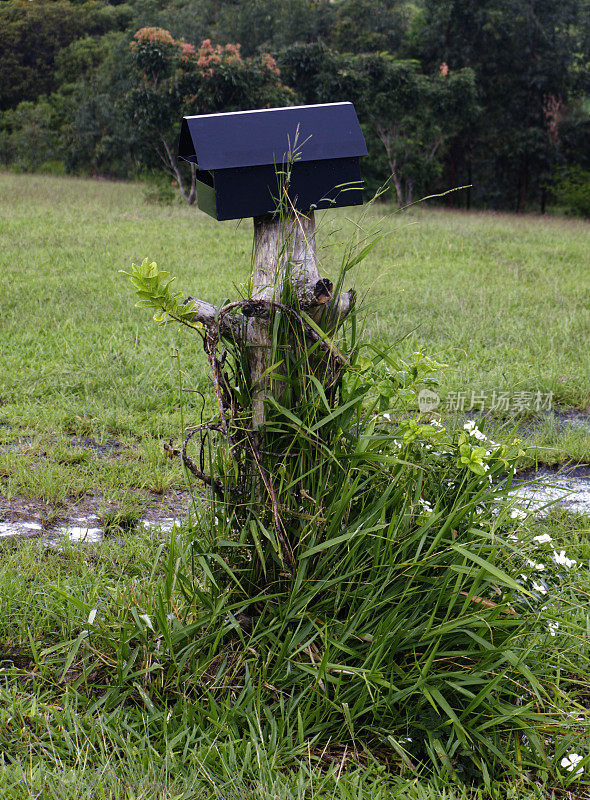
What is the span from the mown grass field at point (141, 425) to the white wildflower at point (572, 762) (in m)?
0.03

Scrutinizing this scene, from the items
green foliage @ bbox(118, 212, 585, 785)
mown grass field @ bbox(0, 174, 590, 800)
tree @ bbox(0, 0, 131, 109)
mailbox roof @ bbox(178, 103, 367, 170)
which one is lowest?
mown grass field @ bbox(0, 174, 590, 800)

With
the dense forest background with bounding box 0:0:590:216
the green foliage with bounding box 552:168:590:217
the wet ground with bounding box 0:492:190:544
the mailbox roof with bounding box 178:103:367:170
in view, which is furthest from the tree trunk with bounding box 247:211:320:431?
the green foliage with bounding box 552:168:590:217

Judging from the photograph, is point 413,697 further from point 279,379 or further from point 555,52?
point 555,52

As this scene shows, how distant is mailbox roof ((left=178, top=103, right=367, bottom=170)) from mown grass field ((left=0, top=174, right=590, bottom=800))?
8.5 inches

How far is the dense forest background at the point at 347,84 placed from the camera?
16.2 metres

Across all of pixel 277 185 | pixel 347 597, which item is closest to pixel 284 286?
pixel 277 185

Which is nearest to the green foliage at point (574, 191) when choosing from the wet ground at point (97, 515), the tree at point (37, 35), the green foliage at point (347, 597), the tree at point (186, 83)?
the tree at point (186, 83)

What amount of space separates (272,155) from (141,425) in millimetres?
2405

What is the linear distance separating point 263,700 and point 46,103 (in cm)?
2869

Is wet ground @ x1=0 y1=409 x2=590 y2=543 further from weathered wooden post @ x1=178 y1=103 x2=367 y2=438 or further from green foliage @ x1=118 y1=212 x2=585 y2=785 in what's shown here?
weathered wooden post @ x1=178 y1=103 x2=367 y2=438

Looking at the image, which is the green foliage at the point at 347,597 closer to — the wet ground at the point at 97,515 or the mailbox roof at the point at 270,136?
the mailbox roof at the point at 270,136

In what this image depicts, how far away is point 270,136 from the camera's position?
6.22 feet

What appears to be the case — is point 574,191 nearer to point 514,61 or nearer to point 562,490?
point 514,61

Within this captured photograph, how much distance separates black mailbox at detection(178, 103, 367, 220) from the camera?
185 cm
